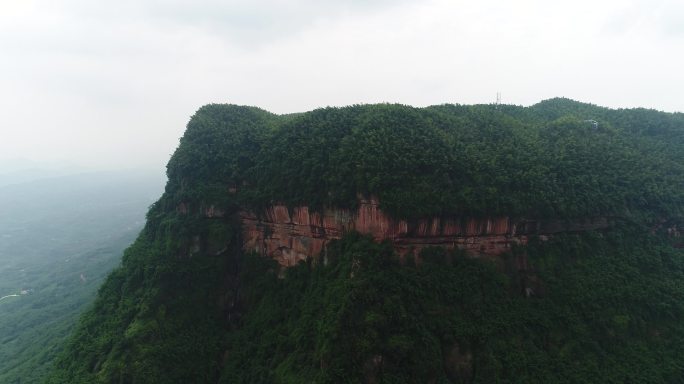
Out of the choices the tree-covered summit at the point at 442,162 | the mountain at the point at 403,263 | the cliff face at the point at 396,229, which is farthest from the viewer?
the tree-covered summit at the point at 442,162

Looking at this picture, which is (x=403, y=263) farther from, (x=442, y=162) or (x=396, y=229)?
(x=442, y=162)

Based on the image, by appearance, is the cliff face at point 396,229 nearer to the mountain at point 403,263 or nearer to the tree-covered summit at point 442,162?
the mountain at point 403,263

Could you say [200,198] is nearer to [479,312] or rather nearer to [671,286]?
[479,312]

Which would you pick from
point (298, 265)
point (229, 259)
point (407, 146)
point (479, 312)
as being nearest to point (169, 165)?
point (229, 259)

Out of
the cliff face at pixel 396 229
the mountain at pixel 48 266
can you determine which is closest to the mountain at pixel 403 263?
the cliff face at pixel 396 229

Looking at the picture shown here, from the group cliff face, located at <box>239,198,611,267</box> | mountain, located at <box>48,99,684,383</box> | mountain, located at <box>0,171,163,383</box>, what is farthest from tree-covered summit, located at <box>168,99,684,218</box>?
mountain, located at <box>0,171,163,383</box>

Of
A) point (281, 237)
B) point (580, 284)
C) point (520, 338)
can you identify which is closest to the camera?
point (520, 338)
